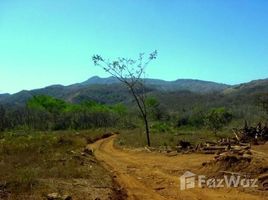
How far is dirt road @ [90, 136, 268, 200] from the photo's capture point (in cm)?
1338

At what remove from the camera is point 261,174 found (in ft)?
48.5

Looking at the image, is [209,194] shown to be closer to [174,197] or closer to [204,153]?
[174,197]

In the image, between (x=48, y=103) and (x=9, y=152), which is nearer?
(x=9, y=152)

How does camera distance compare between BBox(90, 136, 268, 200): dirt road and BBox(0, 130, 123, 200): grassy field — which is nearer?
BBox(0, 130, 123, 200): grassy field

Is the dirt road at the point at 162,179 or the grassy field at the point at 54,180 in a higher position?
the grassy field at the point at 54,180

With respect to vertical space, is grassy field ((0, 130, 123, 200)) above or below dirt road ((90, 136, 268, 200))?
above

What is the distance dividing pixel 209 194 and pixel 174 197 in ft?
3.50

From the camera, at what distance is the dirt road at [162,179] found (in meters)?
13.4

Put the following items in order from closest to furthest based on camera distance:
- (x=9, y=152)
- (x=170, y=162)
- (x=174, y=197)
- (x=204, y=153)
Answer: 1. (x=174, y=197)
2. (x=170, y=162)
3. (x=204, y=153)
4. (x=9, y=152)

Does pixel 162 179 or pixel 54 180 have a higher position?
pixel 54 180

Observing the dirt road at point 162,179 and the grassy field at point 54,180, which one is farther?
the dirt road at point 162,179

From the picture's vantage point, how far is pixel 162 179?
54.7 ft

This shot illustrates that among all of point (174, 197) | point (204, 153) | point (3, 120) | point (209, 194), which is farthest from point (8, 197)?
point (3, 120)

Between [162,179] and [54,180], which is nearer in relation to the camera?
[54,180]
